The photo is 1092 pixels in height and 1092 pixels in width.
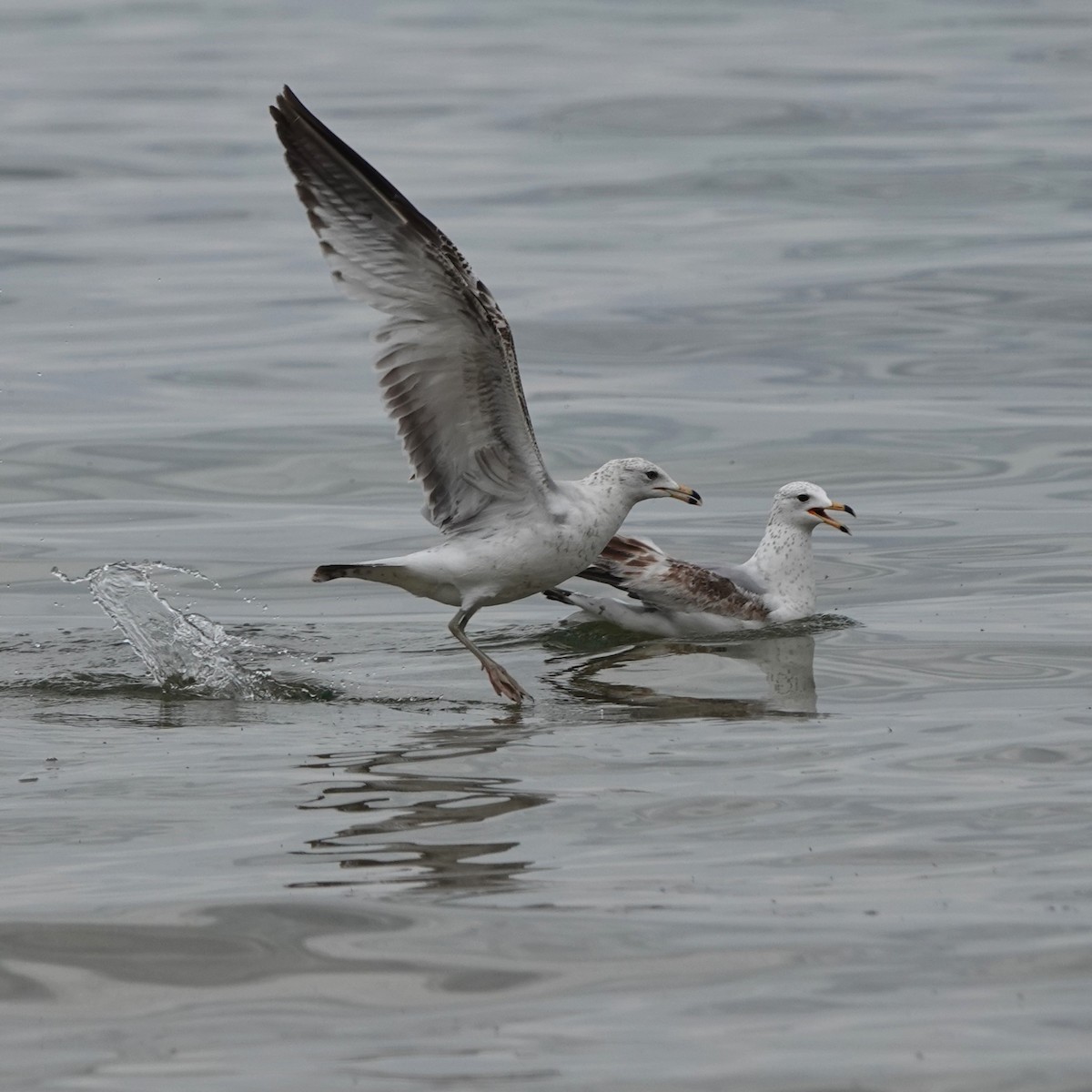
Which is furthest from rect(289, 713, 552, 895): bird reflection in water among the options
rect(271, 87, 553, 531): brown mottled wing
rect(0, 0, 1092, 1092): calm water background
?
rect(271, 87, 553, 531): brown mottled wing

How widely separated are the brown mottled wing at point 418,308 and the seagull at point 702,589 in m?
1.29

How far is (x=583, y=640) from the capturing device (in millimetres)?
10047

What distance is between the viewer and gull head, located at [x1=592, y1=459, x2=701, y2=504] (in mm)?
9164

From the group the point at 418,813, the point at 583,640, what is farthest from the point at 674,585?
the point at 418,813

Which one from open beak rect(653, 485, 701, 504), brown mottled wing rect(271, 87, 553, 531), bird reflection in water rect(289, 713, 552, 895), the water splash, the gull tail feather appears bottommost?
Answer: bird reflection in water rect(289, 713, 552, 895)

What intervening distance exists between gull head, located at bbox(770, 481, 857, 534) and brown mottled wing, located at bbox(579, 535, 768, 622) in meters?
0.67

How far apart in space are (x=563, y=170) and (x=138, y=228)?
516cm

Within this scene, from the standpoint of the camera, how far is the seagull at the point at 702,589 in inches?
396

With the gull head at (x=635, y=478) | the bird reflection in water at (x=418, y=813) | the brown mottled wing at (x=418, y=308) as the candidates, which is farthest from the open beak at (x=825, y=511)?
the bird reflection in water at (x=418, y=813)

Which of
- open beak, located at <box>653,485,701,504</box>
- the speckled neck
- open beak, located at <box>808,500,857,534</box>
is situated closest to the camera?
open beak, located at <box>653,485,701,504</box>

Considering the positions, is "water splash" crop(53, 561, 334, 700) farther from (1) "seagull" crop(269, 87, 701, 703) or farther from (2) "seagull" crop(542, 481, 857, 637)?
(2) "seagull" crop(542, 481, 857, 637)

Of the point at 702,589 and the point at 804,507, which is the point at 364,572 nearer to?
the point at 702,589

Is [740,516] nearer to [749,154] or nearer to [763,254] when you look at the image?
[763,254]

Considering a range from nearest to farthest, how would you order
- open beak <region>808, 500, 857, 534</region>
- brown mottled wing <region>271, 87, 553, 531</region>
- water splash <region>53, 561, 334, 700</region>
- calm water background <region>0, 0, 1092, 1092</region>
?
calm water background <region>0, 0, 1092, 1092</region> < brown mottled wing <region>271, 87, 553, 531</region> < water splash <region>53, 561, 334, 700</region> < open beak <region>808, 500, 857, 534</region>
